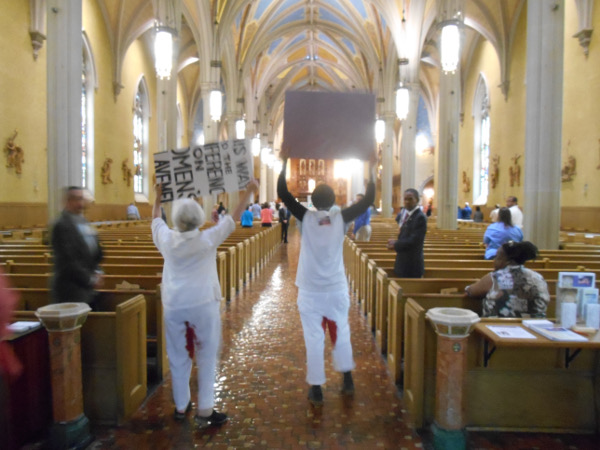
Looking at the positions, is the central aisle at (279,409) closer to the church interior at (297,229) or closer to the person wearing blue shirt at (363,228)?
the church interior at (297,229)

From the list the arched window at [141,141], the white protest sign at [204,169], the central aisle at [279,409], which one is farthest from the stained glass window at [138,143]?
the white protest sign at [204,169]

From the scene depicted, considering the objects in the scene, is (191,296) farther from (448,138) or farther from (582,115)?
(582,115)

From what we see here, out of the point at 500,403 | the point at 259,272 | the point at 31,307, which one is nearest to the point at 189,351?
the point at 31,307

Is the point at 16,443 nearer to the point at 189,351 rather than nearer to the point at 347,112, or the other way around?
the point at 189,351

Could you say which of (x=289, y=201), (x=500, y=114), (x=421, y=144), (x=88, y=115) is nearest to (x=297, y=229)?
(x=289, y=201)

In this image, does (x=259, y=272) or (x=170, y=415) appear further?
(x=259, y=272)

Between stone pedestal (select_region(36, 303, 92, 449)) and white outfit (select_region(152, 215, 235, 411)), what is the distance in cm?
55

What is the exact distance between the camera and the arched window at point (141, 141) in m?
20.3

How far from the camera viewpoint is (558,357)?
2.91 metres

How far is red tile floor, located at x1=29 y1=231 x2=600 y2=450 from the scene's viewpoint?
2.69 metres

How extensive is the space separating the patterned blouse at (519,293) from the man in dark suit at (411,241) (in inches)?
43.2

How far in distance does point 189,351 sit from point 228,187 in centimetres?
109

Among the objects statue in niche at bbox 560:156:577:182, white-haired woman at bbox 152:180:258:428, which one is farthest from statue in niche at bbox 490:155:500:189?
white-haired woman at bbox 152:180:258:428

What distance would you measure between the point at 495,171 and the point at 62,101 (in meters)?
16.3
